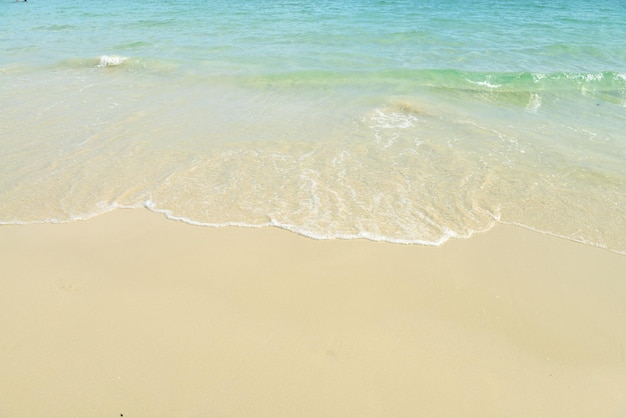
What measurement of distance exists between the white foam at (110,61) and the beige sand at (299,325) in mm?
8583

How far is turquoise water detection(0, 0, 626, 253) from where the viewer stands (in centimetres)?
524

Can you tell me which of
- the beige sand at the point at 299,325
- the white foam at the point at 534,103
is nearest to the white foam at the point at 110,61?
the beige sand at the point at 299,325

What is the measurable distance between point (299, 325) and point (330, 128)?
15.0 feet

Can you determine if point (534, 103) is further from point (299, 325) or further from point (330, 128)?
point (299, 325)

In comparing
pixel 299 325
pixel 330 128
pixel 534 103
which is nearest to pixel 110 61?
pixel 330 128

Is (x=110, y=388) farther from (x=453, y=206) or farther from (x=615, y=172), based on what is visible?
(x=615, y=172)

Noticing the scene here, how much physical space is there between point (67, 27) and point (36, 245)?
16.3m

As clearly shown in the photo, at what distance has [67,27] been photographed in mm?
17266

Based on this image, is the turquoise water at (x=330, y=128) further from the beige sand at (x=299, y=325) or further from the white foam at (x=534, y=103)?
the beige sand at (x=299, y=325)

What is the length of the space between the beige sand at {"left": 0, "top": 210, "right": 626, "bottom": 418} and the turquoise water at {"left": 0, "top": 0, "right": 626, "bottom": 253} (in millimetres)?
510

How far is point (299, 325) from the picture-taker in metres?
3.62

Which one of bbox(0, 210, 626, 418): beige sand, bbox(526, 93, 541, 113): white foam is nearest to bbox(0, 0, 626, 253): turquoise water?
bbox(526, 93, 541, 113): white foam

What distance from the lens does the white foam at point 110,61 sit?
11.9 m

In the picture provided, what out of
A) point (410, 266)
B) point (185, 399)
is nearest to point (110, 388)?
point (185, 399)
